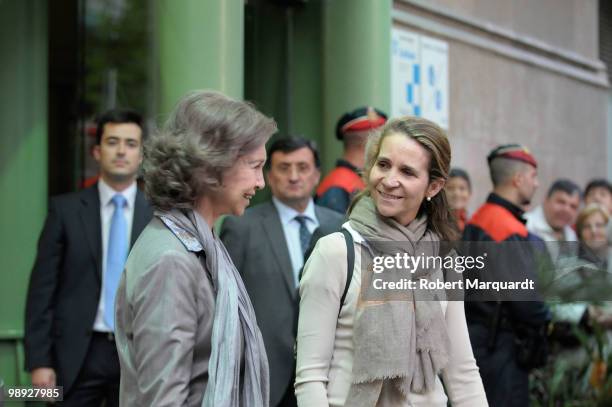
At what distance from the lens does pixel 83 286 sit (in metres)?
4.99

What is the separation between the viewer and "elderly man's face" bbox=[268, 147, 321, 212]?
533 cm

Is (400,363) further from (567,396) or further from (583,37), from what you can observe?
(583,37)

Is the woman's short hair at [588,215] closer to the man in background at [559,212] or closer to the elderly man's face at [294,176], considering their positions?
the man in background at [559,212]

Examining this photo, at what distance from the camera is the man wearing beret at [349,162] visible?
562cm

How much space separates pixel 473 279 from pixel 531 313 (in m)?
2.34

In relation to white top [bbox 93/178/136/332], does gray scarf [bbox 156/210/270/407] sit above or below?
below

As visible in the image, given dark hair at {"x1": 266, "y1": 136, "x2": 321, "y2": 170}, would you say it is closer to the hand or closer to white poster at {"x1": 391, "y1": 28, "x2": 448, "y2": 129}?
the hand

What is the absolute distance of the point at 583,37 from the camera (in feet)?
37.4

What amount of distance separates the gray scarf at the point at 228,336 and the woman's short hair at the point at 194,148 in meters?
0.07

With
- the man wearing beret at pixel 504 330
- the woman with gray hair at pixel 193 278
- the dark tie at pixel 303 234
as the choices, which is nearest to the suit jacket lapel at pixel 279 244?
the dark tie at pixel 303 234

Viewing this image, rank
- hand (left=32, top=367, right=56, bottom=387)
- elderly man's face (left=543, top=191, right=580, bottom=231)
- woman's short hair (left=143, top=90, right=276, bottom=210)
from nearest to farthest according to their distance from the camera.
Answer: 1. woman's short hair (left=143, top=90, right=276, bottom=210)
2. hand (left=32, top=367, right=56, bottom=387)
3. elderly man's face (left=543, top=191, right=580, bottom=231)

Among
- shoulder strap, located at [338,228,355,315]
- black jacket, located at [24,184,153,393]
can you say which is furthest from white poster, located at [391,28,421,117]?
shoulder strap, located at [338,228,355,315]

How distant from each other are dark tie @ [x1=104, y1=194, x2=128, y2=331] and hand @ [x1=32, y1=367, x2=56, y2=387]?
15.3 inches

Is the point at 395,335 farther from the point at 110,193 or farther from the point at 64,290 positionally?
the point at 110,193
